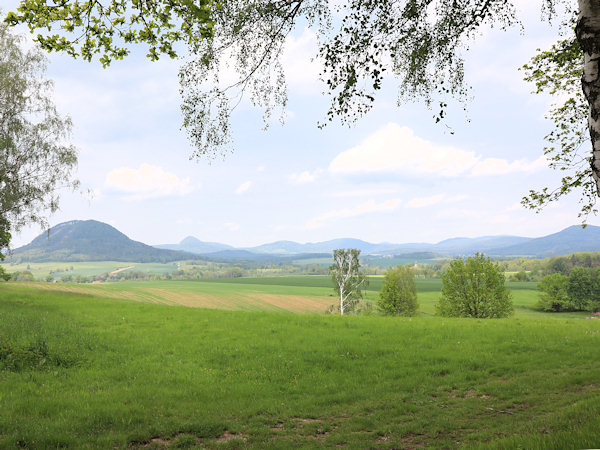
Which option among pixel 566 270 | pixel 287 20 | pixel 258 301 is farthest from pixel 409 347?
pixel 566 270

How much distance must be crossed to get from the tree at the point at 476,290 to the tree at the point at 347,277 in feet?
43.1

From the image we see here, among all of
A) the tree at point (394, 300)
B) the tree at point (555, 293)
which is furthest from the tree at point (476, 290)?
the tree at point (555, 293)

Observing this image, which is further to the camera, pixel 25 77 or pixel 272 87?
pixel 25 77

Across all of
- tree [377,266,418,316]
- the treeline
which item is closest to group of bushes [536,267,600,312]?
tree [377,266,418,316]

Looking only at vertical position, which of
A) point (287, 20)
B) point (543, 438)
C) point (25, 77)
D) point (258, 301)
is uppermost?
point (25, 77)

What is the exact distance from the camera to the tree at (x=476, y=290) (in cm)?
4331

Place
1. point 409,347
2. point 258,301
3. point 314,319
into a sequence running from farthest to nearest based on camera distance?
point 258,301 < point 314,319 < point 409,347

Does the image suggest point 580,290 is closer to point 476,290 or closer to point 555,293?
point 555,293

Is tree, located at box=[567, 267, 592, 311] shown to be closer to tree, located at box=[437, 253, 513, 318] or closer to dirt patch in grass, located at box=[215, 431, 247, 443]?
tree, located at box=[437, 253, 513, 318]

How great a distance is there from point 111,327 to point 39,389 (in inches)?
410

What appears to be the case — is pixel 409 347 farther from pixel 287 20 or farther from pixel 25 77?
pixel 25 77

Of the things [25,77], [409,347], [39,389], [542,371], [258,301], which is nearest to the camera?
[39,389]

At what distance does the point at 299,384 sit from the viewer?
11.6 metres

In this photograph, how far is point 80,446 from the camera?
6766 mm
